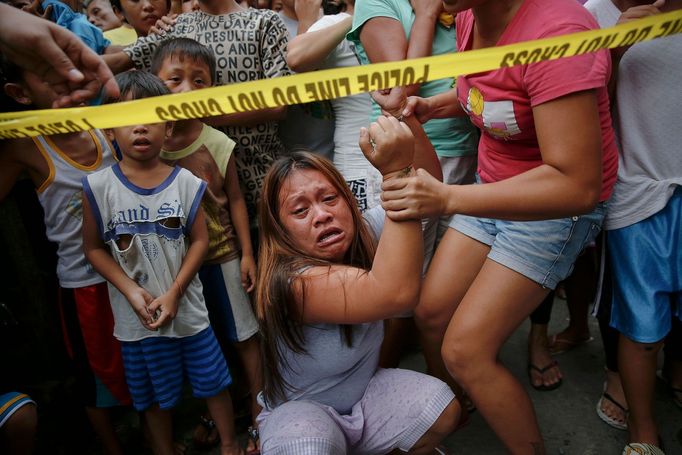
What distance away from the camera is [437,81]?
2.31m

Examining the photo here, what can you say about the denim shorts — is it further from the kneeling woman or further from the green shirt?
the green shirt

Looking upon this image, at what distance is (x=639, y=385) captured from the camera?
202 centimetres

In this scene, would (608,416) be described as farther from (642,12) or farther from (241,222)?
(241,222)

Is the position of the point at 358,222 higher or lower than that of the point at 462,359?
higher

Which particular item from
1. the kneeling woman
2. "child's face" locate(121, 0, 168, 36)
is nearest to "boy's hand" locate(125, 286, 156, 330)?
the kneeling woman

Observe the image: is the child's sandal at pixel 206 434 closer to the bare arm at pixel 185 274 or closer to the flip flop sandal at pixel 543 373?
the bare arm at pixel 185 274

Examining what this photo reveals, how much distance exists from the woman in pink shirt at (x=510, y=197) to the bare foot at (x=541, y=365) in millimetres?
775

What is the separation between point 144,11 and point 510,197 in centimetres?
292

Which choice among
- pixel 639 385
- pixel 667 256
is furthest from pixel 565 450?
pixel 667 256

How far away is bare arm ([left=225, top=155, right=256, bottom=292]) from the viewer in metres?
2.37

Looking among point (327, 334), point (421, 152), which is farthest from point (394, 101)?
point (327, 334)

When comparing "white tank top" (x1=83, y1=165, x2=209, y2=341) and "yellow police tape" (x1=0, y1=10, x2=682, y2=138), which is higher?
"yellow police tape" (x1=0, y1=10, x2=682, y2=138)

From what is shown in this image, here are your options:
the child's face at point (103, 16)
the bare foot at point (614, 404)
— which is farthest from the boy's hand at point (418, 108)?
the child's face at point (103, 16)

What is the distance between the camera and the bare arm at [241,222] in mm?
2373
